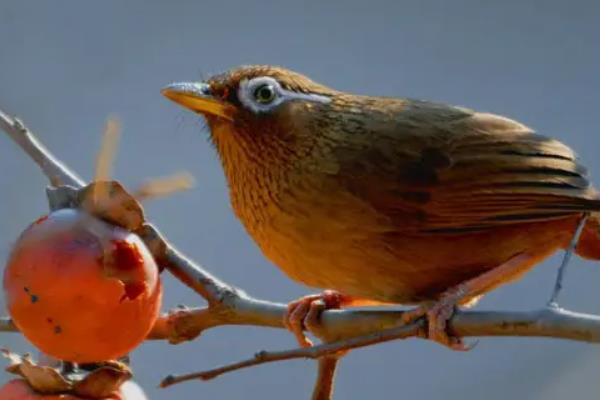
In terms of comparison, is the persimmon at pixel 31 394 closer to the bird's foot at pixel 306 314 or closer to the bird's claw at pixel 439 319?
the bird's foot at pixel 306 314

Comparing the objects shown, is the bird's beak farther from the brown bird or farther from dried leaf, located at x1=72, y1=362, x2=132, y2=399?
dried leaf, located at x1=72, y1=362, x2=132, y2=399

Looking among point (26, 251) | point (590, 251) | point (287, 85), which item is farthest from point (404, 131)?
point (26, 251)

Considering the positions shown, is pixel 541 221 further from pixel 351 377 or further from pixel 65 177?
pixel 351 377

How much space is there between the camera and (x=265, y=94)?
3.21 m

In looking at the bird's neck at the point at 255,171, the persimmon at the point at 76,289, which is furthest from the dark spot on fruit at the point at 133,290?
the bird's neck at the point at 255,171

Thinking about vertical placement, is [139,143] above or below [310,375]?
above

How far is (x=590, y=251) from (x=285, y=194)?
0.77m

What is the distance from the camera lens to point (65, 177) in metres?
2.67

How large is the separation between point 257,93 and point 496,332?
1.12 metres

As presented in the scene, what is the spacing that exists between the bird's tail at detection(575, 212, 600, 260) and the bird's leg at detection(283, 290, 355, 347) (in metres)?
0.58

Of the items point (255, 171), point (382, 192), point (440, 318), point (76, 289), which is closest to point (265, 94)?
point (255, 171)

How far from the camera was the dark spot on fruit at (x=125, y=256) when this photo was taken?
2283 mm

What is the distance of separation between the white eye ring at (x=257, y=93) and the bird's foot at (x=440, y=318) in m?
0.66

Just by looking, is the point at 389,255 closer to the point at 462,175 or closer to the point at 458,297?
the point at 458,297
